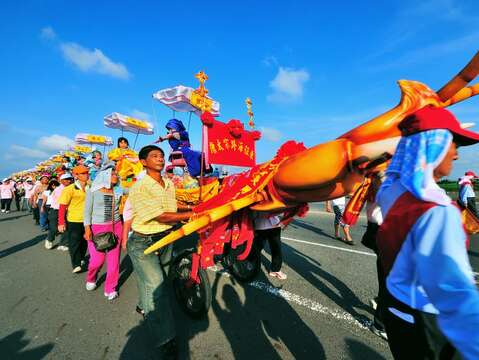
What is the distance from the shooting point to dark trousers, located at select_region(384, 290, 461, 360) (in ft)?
3.13

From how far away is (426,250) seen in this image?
2.92 feet

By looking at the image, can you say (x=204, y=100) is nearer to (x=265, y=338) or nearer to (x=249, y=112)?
(x=249, y=112)

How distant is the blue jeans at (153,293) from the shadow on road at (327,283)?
2.24m

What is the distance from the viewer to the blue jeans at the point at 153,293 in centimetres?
208

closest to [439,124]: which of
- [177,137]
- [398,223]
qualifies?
[398,223]

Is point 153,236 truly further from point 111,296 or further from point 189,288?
point 111,296

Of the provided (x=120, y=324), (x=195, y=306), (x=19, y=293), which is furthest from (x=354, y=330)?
(x=19, y=293)

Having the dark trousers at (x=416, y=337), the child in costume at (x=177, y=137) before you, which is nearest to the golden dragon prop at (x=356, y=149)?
the dark trousers at (x=416, y=337)

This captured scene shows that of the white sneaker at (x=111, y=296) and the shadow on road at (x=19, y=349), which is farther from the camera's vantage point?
the white sneaker at (x=111, y=296)

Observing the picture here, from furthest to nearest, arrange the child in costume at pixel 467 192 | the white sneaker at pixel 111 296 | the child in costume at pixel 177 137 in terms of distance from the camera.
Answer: the child in costume at pixel 467 192, the child in costume at pixel 177 137, the white sneaker at pixel 111 296

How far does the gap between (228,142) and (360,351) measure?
8.42 feet

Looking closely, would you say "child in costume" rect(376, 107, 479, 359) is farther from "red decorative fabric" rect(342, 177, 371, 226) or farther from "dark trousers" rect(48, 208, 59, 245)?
"dark trousers" rect(48, 208, 59, 245)

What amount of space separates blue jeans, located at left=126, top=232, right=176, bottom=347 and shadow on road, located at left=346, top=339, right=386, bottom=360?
1.75 metres

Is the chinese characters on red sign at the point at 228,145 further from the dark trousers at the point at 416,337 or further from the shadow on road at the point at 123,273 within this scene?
the shadow on road at the point at 123,273
